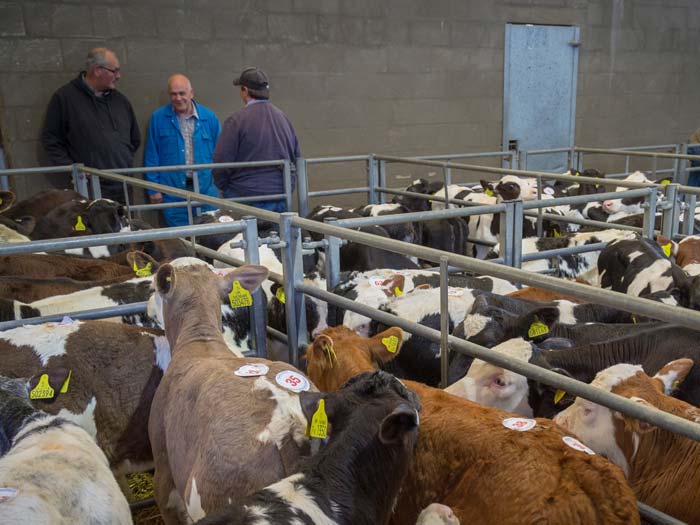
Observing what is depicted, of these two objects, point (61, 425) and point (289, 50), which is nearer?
point (61, 425)

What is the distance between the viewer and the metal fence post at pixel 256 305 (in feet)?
10.1

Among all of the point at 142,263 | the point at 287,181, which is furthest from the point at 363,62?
the point at 142,263

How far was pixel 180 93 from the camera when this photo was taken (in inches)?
Result: 280

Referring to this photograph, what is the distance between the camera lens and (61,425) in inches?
86.6

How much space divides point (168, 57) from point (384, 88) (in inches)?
111

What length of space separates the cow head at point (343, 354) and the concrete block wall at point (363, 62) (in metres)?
5.47

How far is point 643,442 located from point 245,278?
1608mm

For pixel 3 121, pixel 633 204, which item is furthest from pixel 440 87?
pixel 3 121

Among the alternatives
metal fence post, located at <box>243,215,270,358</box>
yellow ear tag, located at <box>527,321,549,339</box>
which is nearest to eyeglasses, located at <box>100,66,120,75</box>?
metal fence post, located at <box>243,215,270,358</box>

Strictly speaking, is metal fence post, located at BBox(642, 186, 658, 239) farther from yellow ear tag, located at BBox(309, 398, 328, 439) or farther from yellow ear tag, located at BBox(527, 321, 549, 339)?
yellow ear tag, located at BBox(309, 398, 328, 439)

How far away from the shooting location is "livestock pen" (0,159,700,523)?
1.66 m

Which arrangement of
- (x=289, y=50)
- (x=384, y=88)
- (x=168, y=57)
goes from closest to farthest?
(x=168, y=57)
(x=289, y=50)
(x=384, y=88)

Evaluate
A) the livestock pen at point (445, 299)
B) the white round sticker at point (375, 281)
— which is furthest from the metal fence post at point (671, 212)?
the white round sticker at point (375, 281)

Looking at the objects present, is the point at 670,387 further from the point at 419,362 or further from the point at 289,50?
the point at 289,50
